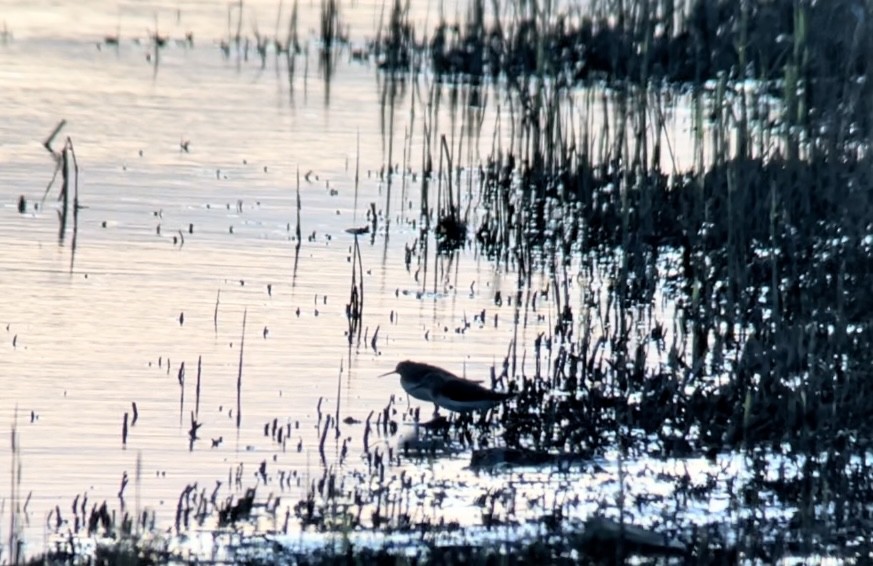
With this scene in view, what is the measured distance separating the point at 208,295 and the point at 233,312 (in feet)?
1.51

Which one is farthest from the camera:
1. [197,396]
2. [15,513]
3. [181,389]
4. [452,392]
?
[181,389]

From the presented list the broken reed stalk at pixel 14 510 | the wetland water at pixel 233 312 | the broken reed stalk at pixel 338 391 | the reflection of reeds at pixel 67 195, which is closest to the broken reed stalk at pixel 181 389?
the wetland water at pixel 233 312

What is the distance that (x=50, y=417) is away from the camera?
675 cm

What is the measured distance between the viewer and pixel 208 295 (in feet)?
30.6

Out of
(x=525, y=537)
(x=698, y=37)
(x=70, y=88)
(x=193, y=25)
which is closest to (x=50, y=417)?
(x=525, y=537)

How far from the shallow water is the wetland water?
19 mm

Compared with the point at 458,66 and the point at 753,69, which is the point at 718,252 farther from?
the point at 458,66

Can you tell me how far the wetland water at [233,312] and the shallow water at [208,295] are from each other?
0.06 feet

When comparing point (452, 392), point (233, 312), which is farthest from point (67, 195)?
point (452, 392)

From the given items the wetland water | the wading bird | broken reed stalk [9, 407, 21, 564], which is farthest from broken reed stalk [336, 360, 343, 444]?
broken reed stalk [9, 407, 21, 564]

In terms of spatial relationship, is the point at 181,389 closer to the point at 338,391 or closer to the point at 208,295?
the point at 338,391

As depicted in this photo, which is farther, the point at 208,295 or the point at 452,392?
the point at 208,295

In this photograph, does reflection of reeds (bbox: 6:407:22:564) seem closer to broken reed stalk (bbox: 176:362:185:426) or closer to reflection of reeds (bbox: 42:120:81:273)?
broken reed stalk (bbox: 176:362:185:426)

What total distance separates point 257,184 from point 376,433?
21.2 ft
